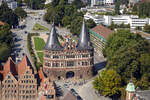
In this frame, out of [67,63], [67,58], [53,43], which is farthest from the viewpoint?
[67,63]

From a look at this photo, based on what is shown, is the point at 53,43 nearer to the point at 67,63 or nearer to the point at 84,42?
the point at 67,63

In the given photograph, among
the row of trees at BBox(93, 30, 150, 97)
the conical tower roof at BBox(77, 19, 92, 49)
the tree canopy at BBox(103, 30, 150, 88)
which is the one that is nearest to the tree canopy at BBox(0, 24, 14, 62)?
the conical tower roof at BBox(77, 19, 92, 49)

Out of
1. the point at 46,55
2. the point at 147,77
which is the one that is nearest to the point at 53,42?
the point at 46,55

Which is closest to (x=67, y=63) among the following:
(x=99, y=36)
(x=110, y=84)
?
(x=110, y=84)

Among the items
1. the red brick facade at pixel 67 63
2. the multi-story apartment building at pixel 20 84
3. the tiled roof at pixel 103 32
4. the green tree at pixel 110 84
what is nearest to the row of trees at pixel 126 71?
the green tree at pixel 110 84

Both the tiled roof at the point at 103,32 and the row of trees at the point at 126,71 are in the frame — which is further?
the tiled roof at the point at 103,32

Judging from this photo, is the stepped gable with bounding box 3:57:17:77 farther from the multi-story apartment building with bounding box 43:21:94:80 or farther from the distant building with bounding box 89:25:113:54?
the distant building with bounding box 89:25:113:54

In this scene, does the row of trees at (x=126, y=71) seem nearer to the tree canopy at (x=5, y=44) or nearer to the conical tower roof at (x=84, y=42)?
the conical tower roof at (x=84, y=42)
